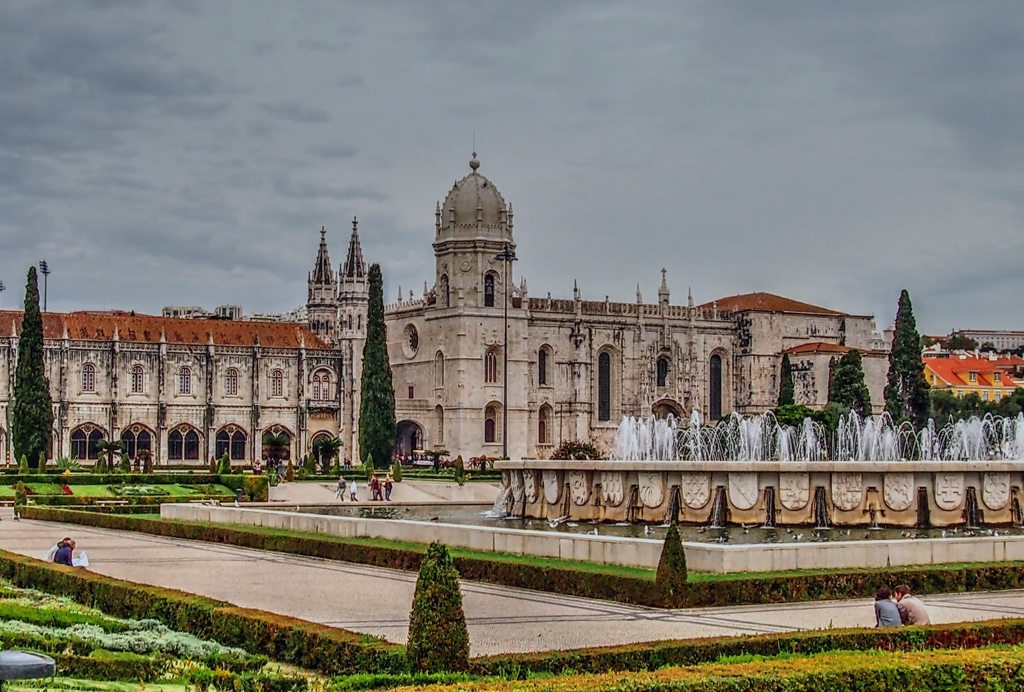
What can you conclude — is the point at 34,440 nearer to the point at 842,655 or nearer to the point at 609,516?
the point at 609,516

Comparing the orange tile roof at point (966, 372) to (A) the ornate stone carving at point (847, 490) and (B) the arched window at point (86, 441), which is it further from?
(A) the ornate stone carving at point (847, 490)

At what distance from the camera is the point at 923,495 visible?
86.8 feet

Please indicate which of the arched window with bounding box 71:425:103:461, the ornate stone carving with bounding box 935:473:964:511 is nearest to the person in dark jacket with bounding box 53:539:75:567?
the ornate stone carving with bounding box 935:473:964:511

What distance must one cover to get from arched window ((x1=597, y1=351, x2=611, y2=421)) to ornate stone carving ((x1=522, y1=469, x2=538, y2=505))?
44316 millimetres

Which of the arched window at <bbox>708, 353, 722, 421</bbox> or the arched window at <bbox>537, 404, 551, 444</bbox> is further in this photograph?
the arched window at <bbox>708, 353, 722, 421</bbox>

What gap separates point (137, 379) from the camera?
69.5 m

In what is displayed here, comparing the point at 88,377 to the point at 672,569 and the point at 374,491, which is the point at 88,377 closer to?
the point at 374,491

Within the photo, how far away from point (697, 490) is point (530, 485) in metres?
4.64

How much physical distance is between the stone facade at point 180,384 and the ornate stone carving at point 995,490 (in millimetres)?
47480

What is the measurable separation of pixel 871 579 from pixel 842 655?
7.15 metres

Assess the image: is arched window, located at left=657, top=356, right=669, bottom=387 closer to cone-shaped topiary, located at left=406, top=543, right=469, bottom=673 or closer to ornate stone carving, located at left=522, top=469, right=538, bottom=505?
ornate stone carving, located at left=522, top=469, right=538, bottom=505

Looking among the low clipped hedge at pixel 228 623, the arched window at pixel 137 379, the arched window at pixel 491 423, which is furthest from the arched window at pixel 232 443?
the low clipped hedge at pixel 228 623

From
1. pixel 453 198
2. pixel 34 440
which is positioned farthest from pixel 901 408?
pixel 34 440

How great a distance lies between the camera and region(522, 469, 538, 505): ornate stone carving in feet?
99.7
